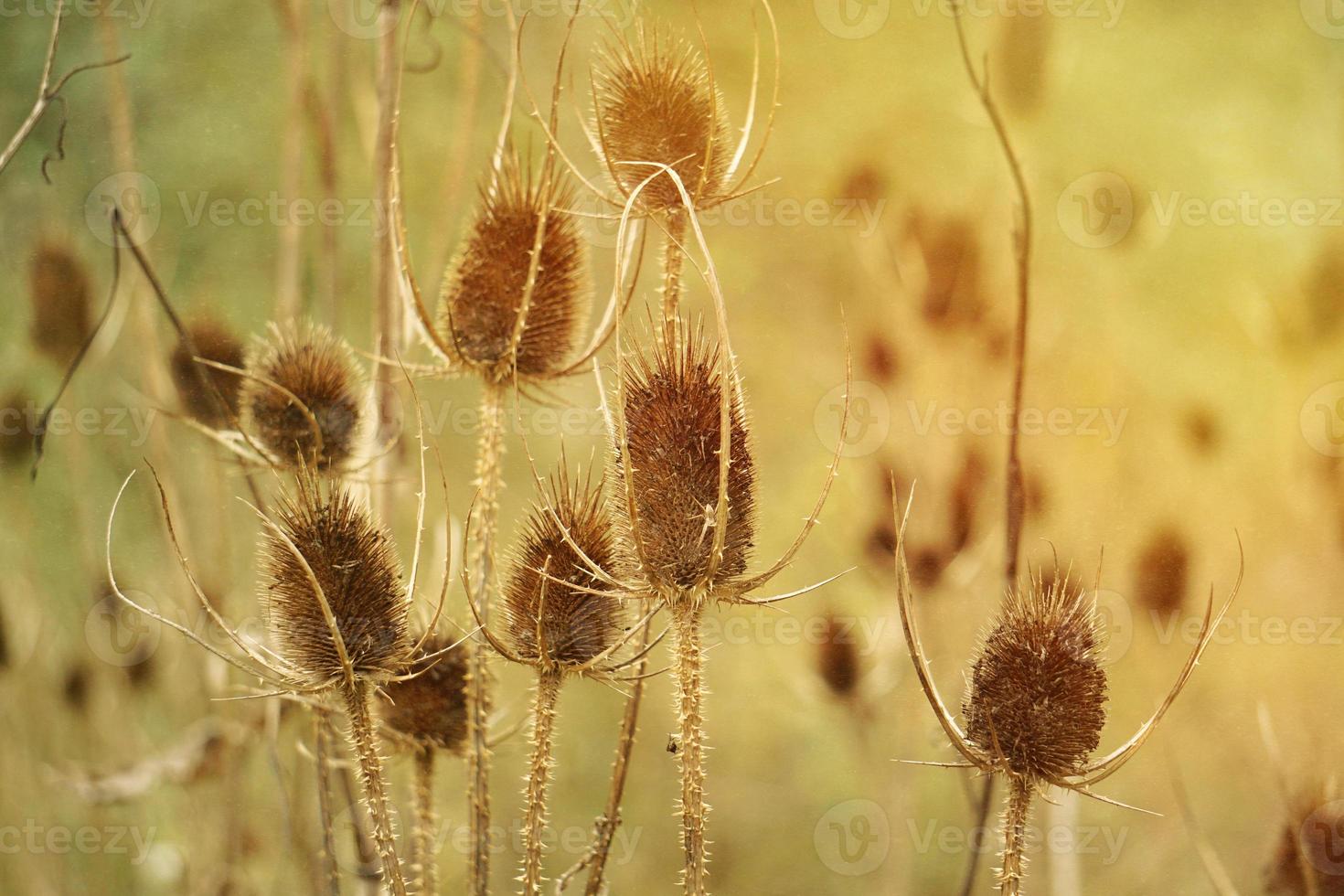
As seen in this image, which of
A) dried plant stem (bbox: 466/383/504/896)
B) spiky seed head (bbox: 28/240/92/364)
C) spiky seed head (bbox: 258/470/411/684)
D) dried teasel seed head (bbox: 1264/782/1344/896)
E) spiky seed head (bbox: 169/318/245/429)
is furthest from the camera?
spiky seed head (bbox: 28/240/92/364)

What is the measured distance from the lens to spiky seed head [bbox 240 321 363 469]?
1.51 metres

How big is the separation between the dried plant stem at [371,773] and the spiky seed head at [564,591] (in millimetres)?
194

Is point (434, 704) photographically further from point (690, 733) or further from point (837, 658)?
point (837, 658)

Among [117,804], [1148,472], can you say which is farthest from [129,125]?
[1148,472]

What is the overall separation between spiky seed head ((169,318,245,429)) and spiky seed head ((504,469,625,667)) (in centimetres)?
95

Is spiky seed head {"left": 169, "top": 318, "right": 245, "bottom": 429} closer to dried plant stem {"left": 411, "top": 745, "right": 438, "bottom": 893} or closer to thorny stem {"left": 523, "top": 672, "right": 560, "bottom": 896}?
dried plant stem {"left": 411, "top": 745, "right": 438, "bottom": 893}

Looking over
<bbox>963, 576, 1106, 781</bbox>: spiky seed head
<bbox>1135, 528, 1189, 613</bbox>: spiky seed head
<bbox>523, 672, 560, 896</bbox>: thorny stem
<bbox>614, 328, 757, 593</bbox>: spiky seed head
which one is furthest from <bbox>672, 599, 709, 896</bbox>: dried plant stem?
<bbox>1135, 528, 1189, 613</bbox>: spiky seed head

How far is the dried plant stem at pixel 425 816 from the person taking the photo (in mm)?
1461

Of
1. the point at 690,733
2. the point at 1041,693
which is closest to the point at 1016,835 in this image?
the point at 1041,693

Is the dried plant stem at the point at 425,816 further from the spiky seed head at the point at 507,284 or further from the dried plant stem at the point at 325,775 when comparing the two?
the spiky seed head at the point at 507,284

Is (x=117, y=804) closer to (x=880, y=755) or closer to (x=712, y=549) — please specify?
(x=880, y=755)

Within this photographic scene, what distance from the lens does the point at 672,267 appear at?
127cm

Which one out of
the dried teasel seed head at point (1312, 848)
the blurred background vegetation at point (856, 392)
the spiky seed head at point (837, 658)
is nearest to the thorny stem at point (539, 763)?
the blurred background vegetation at point (856, 392)

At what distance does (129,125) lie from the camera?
7.06ft
